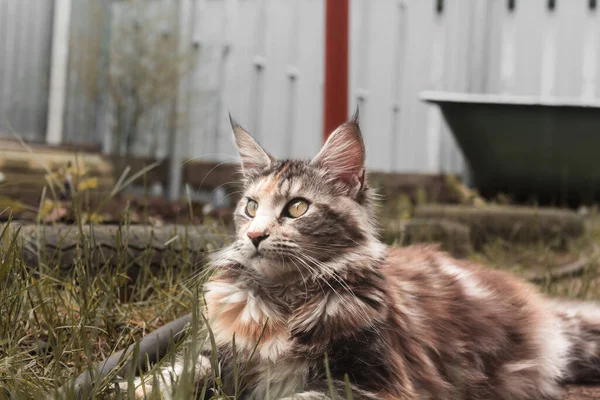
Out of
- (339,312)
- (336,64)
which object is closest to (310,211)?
(339,312)

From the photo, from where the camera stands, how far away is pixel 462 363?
1.73m

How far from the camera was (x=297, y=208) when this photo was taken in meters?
1.66

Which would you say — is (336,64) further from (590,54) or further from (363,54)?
(590,54)

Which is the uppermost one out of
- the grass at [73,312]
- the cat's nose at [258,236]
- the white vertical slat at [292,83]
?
the white vertical slat at [292,83]

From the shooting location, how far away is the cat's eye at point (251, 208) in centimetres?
174

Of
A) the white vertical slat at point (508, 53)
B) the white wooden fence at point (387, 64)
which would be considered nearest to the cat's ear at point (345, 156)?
the white wooden fence at point (387, 64)

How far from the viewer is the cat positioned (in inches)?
59.2

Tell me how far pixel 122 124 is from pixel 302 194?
399cm

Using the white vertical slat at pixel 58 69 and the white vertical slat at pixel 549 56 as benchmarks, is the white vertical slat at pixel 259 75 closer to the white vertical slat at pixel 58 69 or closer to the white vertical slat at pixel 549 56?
the white vertical slat at pixel 58 69

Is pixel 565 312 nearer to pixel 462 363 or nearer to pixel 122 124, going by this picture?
pixel 462 363

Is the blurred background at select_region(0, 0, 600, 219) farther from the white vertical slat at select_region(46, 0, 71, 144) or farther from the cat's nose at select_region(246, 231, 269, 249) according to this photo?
the cat's nose at select_region(246, 231, 269, 249)

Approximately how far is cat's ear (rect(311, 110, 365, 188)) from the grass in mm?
490

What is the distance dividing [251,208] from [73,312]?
1.96ft

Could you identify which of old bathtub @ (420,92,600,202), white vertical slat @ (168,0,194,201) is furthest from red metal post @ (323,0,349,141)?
white vertical slat @ (168,0,194,201)
